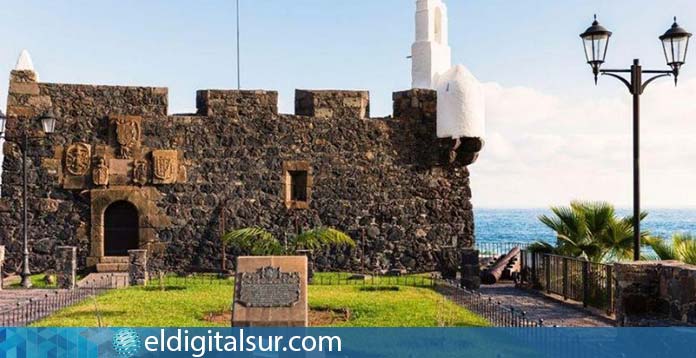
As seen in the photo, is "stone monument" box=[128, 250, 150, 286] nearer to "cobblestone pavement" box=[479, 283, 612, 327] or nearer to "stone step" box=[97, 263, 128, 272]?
"stone step" box=[97, 263, 128, 272]

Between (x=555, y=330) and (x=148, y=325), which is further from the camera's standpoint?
(x=148, y=325)

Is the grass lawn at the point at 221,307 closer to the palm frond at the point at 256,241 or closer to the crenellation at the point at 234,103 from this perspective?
the palm frond at the point at 256,241

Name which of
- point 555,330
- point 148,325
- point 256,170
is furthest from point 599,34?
point 256,170

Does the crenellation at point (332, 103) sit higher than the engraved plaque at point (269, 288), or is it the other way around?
the crenellation at point (332, 103)

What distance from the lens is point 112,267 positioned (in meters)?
19.4

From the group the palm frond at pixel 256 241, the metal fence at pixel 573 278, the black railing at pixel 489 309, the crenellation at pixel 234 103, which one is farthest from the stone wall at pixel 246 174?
the black railing at pixel 489 309

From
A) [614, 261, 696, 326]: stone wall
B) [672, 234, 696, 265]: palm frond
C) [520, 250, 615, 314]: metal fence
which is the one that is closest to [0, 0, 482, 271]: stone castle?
[520, 250, 615, 314]: metal fence

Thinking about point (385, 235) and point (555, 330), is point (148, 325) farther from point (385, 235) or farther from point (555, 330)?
point (385, 235)

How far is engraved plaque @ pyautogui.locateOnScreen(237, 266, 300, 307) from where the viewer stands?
31.4 ft

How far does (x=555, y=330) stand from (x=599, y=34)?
4827 millimetres

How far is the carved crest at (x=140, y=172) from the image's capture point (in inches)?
775

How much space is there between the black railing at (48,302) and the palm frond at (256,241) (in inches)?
106

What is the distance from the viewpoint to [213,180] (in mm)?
20125

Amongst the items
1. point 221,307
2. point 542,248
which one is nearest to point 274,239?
point 221,307
